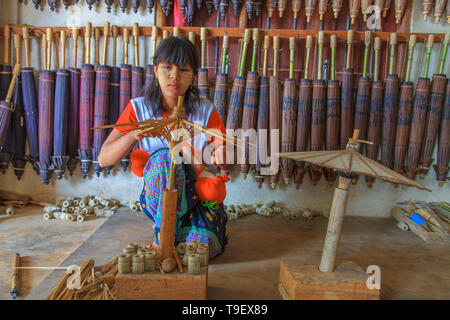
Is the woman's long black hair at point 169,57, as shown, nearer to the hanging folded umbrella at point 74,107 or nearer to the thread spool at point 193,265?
the thread spool at point 193,265

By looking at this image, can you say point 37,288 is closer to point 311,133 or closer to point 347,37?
point 311,133

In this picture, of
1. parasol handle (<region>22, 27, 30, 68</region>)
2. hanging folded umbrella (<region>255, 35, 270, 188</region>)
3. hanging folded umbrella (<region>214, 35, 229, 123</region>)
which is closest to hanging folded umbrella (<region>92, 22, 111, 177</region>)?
parasol handle (<region>22, 27, 30, 68</region>)

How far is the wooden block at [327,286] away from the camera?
162 cm

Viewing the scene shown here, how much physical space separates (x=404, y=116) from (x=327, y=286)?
197 centimetres

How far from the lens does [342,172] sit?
1.67 meters

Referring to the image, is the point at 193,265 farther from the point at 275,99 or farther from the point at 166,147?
the point at 275,99

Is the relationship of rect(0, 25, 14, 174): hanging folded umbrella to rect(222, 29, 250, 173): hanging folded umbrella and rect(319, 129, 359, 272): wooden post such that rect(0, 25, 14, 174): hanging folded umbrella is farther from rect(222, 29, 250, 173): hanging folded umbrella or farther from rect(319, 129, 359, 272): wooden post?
rect(319, 129, 359, 272): wooden post

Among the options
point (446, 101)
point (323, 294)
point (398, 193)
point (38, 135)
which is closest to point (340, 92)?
point (446, 101)

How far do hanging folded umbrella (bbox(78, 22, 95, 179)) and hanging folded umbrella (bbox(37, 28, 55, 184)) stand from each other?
0.24 meters

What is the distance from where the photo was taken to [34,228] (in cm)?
273

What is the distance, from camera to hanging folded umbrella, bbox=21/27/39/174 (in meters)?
3.12

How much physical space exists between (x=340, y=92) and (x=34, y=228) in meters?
2.57

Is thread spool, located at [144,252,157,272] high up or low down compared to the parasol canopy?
down

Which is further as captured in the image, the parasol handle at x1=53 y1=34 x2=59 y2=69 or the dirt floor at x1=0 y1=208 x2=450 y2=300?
the parasol handle at x1=53 y1=34 x2=59 y2=69
